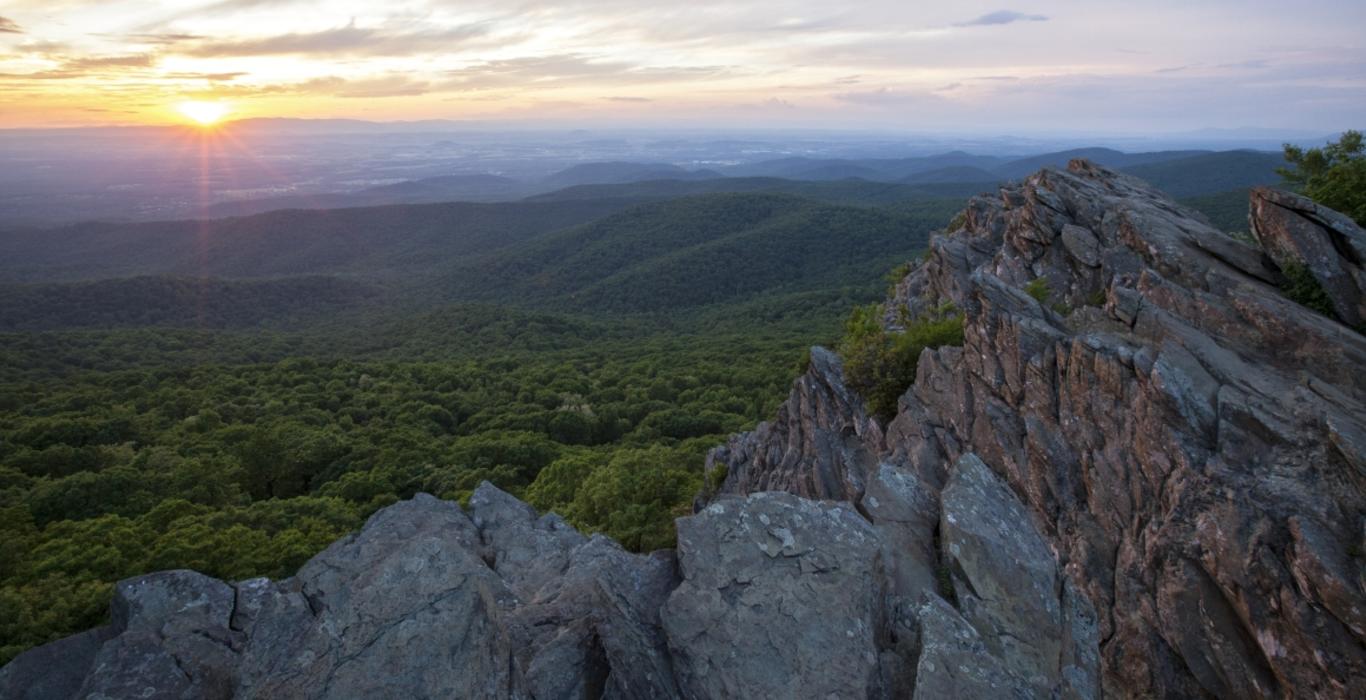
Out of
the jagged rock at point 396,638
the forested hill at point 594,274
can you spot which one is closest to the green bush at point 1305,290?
the jagged rock at point 396,638

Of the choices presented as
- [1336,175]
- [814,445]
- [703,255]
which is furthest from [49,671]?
[703,255]

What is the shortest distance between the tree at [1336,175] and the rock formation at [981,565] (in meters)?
4.76

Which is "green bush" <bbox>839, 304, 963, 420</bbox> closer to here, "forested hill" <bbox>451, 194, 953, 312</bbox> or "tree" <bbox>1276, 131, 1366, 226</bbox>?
"tree" <bbox>1276, 131, 1366, 226</bbox>

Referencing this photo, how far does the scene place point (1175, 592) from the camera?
12055 mm

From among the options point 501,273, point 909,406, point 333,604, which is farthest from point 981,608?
point 501,273

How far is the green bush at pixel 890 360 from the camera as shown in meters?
21.4

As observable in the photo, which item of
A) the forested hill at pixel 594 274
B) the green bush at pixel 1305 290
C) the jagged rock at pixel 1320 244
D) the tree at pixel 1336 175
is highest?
the tree at pixel 1336 175

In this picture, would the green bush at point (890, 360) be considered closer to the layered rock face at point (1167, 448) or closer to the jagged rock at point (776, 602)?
the layered rock face at point (1167, 448)

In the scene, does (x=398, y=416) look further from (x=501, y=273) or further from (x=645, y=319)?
(x=501, y=273)

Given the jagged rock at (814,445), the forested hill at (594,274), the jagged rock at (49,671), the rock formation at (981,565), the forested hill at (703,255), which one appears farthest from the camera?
the forested hill at (703,255)

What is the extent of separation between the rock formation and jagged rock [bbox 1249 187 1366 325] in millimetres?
66

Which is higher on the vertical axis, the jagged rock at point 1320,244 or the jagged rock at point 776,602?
the jagged rock at point 1320,244

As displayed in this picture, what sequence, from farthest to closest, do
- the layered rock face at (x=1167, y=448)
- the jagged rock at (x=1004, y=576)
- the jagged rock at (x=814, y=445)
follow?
the jagged rock at (x=814, y=445), the layered rock face at (x=1167, y=448), the jagged rock at (x=1004, y=576)

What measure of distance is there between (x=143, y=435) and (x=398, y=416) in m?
17.4
